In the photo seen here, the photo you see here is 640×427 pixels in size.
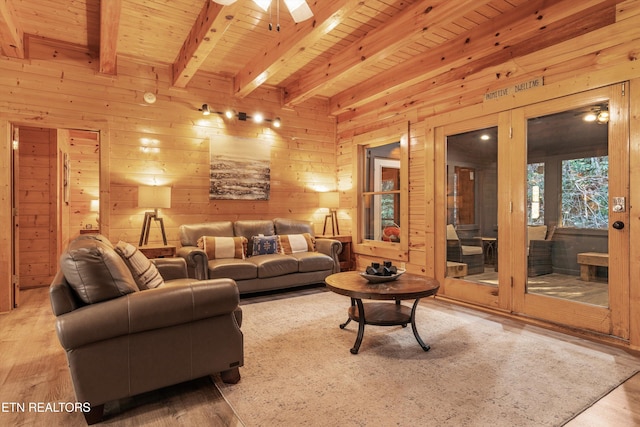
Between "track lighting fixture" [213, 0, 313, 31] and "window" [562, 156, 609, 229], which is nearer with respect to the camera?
"track lighting fixture" [213, 0, 313, 31]

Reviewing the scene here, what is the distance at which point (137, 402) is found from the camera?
1990 mm

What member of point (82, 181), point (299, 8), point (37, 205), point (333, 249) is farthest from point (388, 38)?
point (82, 181)

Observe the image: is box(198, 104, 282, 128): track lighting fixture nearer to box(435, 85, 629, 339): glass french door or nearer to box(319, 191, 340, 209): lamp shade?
box(319, 191, 340, 209): lamp shade

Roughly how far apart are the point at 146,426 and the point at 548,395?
2.21 m

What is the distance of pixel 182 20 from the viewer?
141 inches

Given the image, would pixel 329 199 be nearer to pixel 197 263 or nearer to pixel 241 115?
pixel 241 115

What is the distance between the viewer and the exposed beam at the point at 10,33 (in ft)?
10.1

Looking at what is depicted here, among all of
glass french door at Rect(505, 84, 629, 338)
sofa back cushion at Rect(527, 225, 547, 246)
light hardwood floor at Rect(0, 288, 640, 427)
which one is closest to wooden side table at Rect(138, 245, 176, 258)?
light hardwood floor at Rect(0, 288, 640, 427)

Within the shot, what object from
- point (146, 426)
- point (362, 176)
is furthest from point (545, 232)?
point (146, 426)

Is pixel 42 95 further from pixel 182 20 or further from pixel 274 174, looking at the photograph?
pixel 274 174

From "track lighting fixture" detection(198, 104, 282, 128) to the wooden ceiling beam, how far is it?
156cm

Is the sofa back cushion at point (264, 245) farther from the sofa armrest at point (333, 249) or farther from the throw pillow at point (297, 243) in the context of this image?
the sofa armrest at point (333, 249)

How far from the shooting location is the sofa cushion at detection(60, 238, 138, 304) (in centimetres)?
183

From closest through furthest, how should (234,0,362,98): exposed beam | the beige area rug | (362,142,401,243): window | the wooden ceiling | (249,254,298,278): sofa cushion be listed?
the beige area rug < (234,0,362,98): exposed beam < the wooden ceiling < (249,254,298,278): sofa cushion < (362,142,401,243): window
